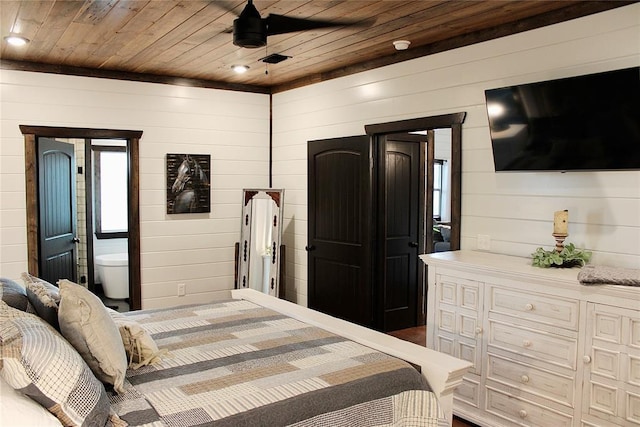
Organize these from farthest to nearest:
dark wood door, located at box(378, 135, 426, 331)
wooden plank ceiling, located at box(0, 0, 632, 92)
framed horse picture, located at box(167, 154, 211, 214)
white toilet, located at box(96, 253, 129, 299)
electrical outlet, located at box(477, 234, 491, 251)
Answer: white toilet, located at box(96, 253, 129, 299)
framed horse picture, located at box(167, 154, 211, 214)
dark wood door, located at box(378, 135, 426, 331)
electrical outlet, located at box(477, 234, 491, 251)
wooden plank ceiling, located at box(0, 0, 632, 92)

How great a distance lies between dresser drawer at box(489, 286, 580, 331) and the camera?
272 cm

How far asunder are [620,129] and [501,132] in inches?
28.3

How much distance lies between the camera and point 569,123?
9.78ft

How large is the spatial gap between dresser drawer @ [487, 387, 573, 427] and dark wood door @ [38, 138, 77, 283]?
3.94 meters

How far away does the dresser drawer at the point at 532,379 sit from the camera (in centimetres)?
276

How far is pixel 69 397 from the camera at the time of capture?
159 cm

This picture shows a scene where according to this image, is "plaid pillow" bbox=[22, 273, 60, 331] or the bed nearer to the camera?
the bed

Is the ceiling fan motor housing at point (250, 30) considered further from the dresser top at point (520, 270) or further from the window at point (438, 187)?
the window at point (438, 187)

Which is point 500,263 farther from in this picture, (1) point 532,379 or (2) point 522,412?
(2) point 522,412

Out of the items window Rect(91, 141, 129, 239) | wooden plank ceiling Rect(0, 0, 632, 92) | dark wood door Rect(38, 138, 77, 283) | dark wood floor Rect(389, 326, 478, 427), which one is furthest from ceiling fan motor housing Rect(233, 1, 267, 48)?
window Rect(91, 141, 129, 239)

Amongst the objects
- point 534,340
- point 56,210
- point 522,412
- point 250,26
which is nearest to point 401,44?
point 250,26

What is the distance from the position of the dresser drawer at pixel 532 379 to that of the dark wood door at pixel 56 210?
3.94 metres

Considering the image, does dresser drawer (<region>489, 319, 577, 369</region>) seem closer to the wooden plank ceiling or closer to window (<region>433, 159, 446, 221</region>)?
the wooden plank ceiling

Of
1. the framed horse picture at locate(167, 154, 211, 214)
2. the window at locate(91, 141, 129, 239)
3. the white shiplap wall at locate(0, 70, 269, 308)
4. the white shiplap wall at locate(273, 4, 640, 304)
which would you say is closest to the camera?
the white shiplap wall at locate(273, 4, 640, 304)
